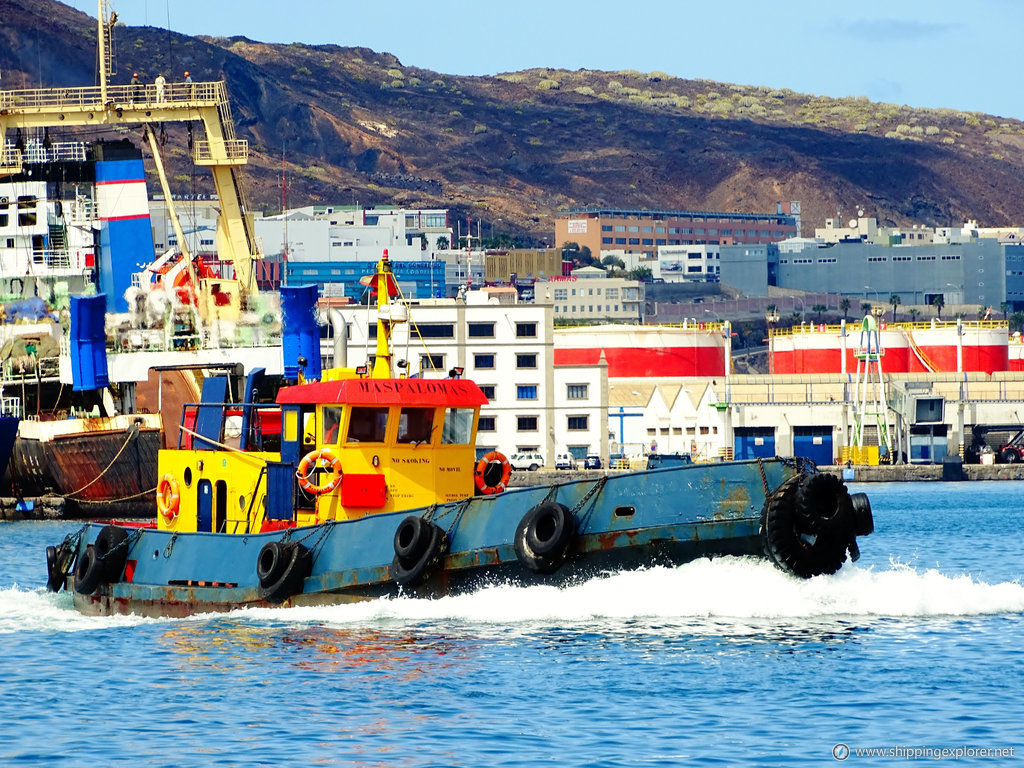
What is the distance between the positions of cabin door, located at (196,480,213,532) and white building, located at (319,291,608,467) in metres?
66.3

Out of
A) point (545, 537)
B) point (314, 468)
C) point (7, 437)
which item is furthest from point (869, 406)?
point (545, 537)

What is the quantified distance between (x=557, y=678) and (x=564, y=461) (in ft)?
247

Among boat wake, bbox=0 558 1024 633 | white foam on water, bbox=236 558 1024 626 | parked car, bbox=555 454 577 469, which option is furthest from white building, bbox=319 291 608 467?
white foam on water, bbox=236 558 1024 626

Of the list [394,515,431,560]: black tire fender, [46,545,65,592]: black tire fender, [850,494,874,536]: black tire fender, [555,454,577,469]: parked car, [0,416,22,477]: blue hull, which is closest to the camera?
[850,494,874,536]: black tire fender

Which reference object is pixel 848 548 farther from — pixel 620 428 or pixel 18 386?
pixel 620 428

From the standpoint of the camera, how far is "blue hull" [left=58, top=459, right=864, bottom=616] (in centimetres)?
2238

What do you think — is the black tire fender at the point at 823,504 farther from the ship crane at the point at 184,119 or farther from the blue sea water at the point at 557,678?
the ship crane at the point at 184,119

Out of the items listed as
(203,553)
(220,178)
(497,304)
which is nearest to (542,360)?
(497,304)

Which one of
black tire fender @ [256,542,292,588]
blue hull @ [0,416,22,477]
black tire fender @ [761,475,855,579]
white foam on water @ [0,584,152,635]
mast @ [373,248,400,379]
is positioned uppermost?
mast @ [373,248,400,379]

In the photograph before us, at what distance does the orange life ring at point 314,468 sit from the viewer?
25.2 metres

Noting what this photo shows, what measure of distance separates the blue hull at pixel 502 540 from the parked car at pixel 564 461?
66.9 meters

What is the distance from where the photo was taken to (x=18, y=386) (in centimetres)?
6356

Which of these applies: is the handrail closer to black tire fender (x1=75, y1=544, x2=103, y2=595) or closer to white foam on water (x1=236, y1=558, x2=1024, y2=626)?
black tire fender (x1=75, y1=544, x2=103, y2=595)

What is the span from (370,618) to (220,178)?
144ft
